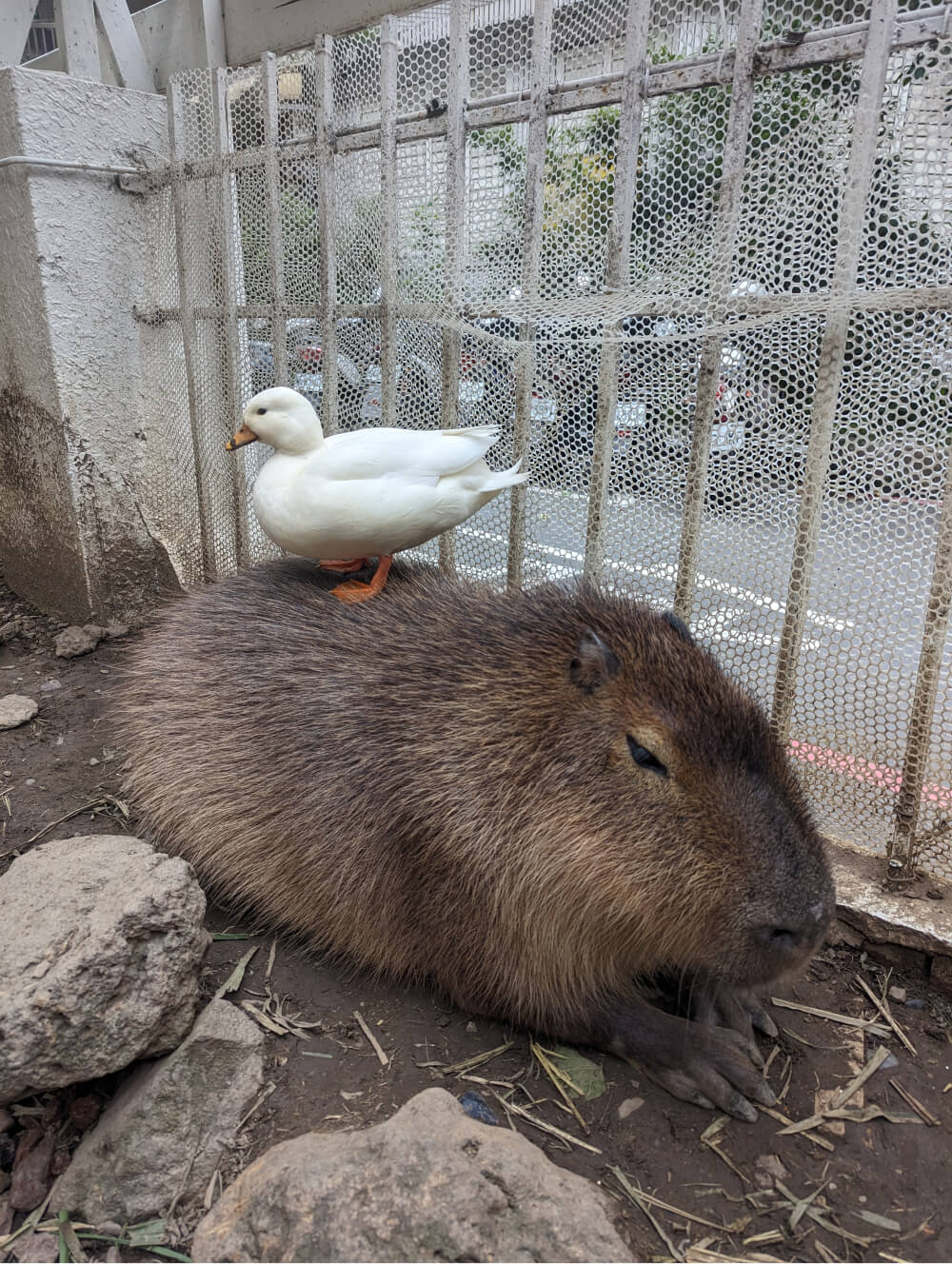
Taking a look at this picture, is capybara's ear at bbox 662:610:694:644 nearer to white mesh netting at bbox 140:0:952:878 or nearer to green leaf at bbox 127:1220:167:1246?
white mesh netting at bbox 140:0:952:878

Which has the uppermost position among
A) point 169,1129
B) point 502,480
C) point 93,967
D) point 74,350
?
point 74,350

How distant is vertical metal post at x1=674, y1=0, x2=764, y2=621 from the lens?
2133 millimetres

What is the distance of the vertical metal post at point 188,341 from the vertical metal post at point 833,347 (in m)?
2.72

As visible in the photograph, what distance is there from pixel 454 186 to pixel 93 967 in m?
2.41

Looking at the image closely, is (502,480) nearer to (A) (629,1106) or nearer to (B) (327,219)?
(B) (327,219)

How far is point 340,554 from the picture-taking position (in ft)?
8.04

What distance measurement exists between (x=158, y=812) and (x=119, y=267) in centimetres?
275

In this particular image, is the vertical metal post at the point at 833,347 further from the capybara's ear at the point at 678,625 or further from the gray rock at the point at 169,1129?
the gray rock at the point at 169,1129

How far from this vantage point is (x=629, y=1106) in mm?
1866

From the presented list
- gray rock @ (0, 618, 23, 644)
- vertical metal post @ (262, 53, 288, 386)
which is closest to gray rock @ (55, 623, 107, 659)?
gray rock @ (0, 618, 23, 644)

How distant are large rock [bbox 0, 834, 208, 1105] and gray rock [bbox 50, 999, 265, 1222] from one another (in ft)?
0.23

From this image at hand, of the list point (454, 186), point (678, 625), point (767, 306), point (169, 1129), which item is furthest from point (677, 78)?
point (169, 1129)

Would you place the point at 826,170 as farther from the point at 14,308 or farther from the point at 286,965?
the point at 14,308

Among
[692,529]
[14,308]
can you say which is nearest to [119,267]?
[14,308]
